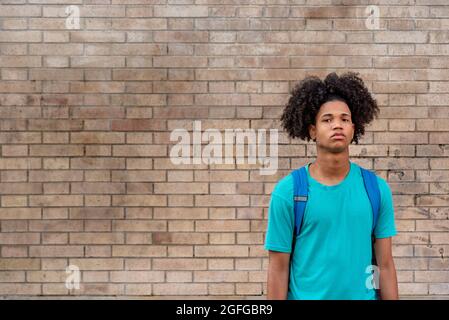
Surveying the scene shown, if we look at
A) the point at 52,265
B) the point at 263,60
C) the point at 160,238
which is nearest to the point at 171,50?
the point at 263,60

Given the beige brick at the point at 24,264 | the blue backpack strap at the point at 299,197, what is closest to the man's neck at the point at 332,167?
the blue backpack strap at the point at 299,197

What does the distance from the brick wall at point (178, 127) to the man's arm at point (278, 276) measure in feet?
9.33

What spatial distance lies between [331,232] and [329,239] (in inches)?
1.3

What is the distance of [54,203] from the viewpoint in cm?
561

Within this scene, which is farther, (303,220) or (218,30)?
(218,30)

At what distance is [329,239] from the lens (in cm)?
267

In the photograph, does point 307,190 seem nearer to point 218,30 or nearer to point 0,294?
point 218,30

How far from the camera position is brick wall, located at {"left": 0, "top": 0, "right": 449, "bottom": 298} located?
5.61 m

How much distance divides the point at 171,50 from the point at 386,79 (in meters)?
2.08

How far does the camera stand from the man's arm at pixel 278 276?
274 centimetres

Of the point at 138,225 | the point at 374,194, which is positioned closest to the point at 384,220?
the point at 374,194

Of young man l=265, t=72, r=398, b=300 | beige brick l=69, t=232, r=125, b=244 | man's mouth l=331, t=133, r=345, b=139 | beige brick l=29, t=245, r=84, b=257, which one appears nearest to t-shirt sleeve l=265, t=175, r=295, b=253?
young man l=265, t=72, r=398, b=300

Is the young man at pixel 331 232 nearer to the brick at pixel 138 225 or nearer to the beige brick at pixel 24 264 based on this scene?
the brick at pixel 138 225

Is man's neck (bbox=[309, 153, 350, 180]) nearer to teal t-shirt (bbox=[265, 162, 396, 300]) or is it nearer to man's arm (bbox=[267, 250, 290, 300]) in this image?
teal t-shirt (bbox=[265, 162, 396, 300])
